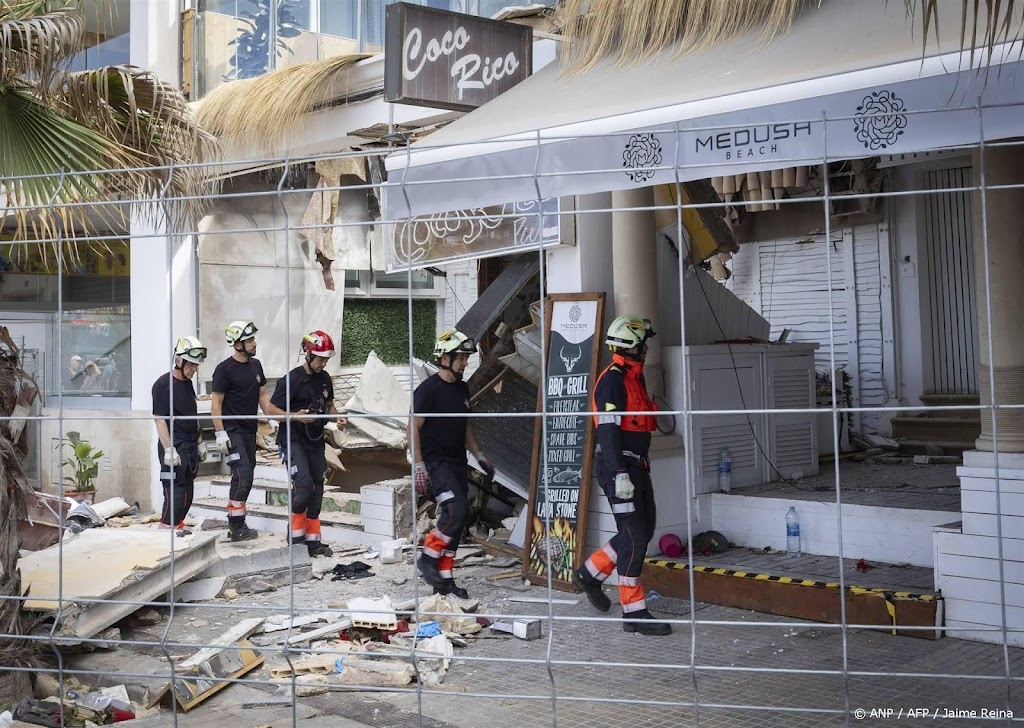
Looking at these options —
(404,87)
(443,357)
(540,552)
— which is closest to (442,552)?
(540,552)

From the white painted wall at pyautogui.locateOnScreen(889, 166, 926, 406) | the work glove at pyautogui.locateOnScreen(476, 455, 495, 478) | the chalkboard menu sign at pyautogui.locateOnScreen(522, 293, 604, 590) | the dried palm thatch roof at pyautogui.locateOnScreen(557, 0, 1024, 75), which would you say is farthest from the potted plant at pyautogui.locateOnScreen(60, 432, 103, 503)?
the white painted wall at pyautogui.locateOnScreen(889, 166, 926, 406)

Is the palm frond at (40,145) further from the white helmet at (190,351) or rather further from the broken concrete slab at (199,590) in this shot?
the white helmet at (190,351)

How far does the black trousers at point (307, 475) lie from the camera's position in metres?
8.83

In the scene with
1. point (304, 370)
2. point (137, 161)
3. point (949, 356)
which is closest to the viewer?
point (137, 161)

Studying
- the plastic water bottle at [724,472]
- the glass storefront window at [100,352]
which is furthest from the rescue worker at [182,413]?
the plastic water bottle at [724,472]

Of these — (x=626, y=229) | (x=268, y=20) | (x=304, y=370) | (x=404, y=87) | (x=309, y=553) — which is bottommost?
(x=309, y=553)

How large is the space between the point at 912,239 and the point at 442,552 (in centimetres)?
637

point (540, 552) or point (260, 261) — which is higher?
point (260, 261)

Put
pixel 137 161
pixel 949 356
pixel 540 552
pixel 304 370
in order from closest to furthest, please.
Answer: pixel 137 161, pixel 540 552, pixel 304 370, pixel 949 356

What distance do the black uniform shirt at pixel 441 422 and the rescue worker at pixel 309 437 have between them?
4.78 feet

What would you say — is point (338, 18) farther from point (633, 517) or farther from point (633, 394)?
point (633, 517)

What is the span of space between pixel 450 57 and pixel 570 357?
2.41 metres

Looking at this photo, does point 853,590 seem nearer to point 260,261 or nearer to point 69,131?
point 69,131

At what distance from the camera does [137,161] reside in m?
6.11
